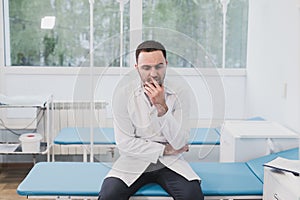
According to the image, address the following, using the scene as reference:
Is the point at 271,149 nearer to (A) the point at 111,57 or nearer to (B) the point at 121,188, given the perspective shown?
(B) the point at 121,188

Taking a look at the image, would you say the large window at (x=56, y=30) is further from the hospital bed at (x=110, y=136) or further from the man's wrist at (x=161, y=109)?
the man's wrist at (x=161, y=109)

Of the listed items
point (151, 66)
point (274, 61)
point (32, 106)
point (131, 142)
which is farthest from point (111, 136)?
point (274, 61)

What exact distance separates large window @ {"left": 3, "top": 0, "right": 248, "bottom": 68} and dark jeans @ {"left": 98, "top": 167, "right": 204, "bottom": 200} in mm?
1836

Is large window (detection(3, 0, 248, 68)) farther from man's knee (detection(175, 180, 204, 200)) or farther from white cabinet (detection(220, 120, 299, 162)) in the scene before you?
man's knee (detection(175, 180, 204, 200))

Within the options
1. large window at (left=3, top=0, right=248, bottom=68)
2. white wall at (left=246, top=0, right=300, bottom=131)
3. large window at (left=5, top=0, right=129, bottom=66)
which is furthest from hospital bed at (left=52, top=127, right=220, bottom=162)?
large window at (left=5, top=0, right=129, bottom=66)

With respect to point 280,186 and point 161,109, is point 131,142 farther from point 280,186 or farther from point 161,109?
point 280,186

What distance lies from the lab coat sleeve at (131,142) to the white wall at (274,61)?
105 cm

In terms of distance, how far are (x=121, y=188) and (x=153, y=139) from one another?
274mm

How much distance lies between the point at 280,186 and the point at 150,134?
62 cm

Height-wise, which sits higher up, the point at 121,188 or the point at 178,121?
the point at 178,121

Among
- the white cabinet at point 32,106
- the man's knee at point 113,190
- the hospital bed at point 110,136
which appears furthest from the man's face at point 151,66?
the white cabinet at point 32,106

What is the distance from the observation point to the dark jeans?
1845 mm

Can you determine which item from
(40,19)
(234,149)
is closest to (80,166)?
(234,149)

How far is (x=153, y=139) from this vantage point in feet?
6.29
